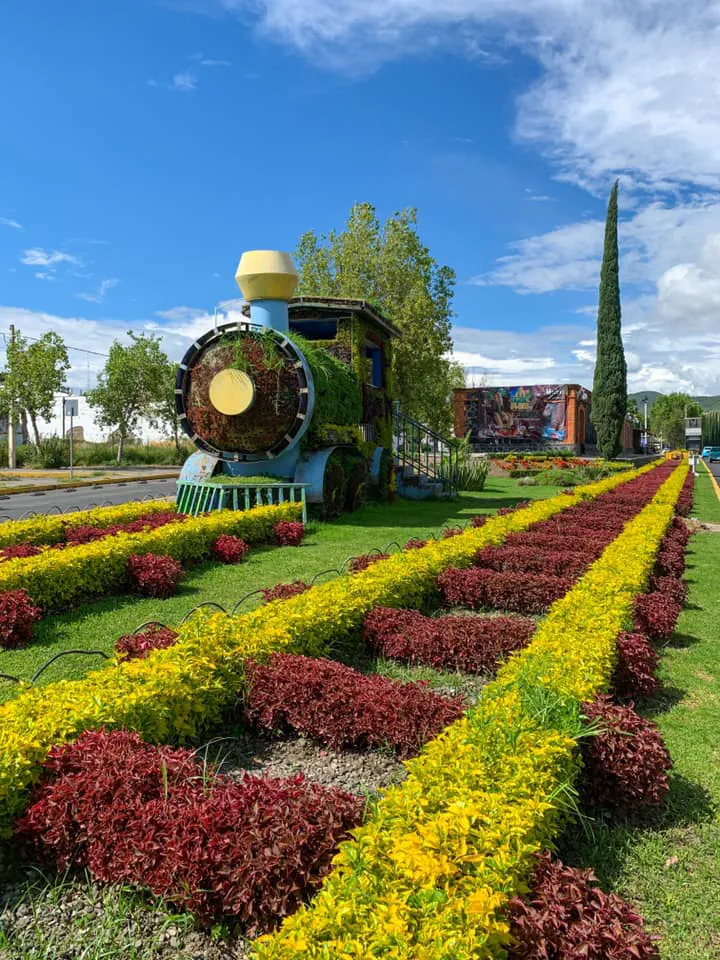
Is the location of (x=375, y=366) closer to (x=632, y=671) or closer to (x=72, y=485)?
(x=72, y=485)

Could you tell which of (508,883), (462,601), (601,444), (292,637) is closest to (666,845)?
(508,883)

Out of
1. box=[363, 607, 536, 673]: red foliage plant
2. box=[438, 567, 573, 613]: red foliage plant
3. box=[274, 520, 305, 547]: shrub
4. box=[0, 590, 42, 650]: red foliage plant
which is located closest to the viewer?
box=[363, 607, 536, 673]: red foliage plant

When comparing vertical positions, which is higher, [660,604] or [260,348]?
[260,348]

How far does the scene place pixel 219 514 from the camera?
1116 centimetres

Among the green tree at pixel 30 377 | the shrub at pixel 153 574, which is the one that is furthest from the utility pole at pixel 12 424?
the shrub at pixel 153 574

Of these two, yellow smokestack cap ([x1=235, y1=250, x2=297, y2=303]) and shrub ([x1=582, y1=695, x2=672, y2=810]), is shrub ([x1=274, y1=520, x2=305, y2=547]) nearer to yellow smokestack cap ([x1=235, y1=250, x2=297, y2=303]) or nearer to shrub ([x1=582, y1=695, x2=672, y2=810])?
yellow smokestack cap ([x1=235, y1=250, x2=297, y2=303])

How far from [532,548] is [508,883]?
7.18 meters

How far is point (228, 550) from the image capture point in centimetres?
1004

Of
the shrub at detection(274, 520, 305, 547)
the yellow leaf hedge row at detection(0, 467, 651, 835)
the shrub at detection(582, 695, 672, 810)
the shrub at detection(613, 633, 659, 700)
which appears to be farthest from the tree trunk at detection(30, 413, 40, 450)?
the shrub at detection(582, 695, 672, 810)

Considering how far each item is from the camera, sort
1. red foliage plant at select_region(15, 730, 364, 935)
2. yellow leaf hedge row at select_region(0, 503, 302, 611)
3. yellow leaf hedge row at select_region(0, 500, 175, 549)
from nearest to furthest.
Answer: red foliage plant at select_region(15, 730, 364, 935), yellow leaf hedge row at select_region(0, 503, 302, 611), yellow leaf hedge row at select_region(0, 500, 175, 549)

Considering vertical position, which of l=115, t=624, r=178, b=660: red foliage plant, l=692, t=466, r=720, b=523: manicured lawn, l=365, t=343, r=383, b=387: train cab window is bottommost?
l=692, t=466, r=720, b=523: manicured lawn

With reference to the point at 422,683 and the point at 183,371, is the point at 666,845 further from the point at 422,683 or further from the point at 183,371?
the point at 183,371

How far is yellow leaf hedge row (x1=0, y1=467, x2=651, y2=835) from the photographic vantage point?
3.41 m

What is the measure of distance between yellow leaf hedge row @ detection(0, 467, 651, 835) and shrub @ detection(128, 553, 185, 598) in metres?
2.46
